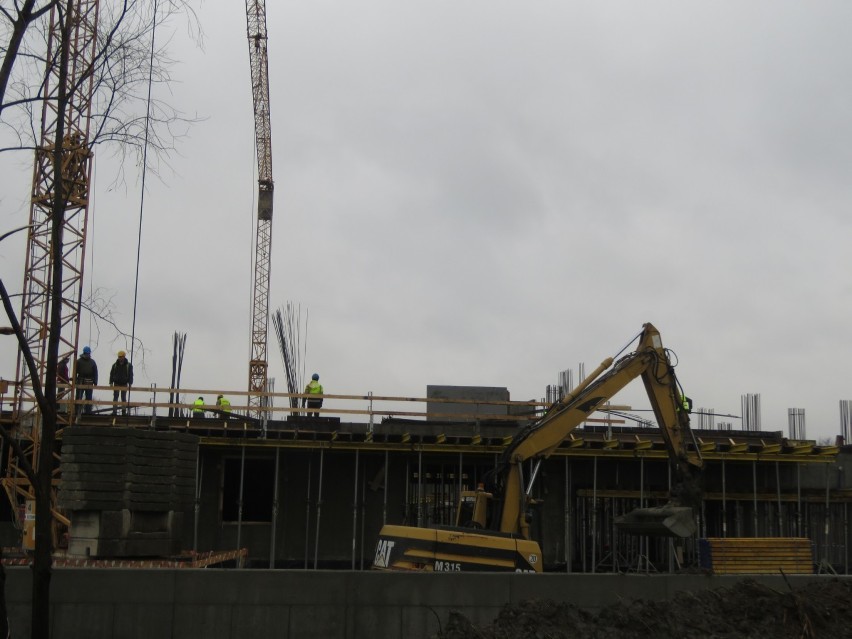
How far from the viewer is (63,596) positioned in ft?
35.4

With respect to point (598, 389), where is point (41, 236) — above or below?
above

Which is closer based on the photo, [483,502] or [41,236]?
[483,502]

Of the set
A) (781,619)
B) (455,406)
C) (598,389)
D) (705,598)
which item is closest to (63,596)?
(705,598)

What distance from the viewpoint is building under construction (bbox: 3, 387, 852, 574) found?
21969 mm

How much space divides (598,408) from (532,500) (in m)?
2.36

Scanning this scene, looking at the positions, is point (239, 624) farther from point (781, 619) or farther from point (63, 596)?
point (781, 619)

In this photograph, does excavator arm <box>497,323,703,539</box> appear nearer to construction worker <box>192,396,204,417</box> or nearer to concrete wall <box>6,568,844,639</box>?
concrete wall <box>6,568,844,639</box>

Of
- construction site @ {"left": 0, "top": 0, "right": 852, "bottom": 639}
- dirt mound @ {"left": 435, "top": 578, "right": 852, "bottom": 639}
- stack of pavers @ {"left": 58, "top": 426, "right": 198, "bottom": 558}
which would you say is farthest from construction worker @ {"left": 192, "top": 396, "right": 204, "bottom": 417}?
dirt mound @ {"left": 435, "top": 578, "right": 852, "bottom": 639}

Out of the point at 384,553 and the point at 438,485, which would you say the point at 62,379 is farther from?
the point at 384,553

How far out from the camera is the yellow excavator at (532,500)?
14.6 metres

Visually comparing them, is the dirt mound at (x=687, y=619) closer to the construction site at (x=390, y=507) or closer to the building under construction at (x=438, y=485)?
the construction site at (x=390, y=507)

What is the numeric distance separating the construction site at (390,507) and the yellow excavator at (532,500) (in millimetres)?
40

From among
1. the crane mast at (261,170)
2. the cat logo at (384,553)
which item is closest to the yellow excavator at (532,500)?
the cat logo at (384,553)

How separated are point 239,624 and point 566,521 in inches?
513
